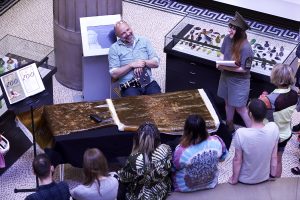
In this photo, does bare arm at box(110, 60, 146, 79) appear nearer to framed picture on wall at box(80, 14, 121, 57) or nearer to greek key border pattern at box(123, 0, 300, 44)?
framed picture on wall at box(80, 14, 121, 57)

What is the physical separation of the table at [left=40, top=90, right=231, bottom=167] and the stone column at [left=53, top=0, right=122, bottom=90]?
1.49 meters

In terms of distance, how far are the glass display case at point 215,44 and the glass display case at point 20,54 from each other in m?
1.49

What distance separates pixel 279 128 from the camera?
640 centimetres

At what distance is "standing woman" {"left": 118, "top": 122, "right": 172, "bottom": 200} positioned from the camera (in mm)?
5562

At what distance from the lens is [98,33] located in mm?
7895

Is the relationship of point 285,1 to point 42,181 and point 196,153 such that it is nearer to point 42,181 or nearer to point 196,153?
point 196,153

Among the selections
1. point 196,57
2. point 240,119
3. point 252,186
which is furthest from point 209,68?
point 252,186

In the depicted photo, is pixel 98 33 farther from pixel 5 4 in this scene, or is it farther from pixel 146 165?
pixel 5 4

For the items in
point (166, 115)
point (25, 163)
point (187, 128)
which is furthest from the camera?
point (25, 163)

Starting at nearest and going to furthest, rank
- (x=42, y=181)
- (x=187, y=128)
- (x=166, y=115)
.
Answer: (x=42, y=181) → (x=187, y=128) → (x=166, y=115)

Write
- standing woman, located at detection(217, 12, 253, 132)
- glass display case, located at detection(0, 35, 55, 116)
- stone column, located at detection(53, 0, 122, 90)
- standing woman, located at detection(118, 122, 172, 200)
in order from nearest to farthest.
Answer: standing woman, located at detection(118, 122, 172, 200), standing woman, located at detection(217, 12, 253, 132), glass display case, located at detection(0, 35, 55, 116), stone column, located at detection(53, 0, 122, 90)

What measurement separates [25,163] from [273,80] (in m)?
2.90

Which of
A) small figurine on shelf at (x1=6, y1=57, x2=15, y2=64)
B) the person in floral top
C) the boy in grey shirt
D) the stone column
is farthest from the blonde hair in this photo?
small figurine on shelf at (x1=6, y1=57, x2=15, y2=64)

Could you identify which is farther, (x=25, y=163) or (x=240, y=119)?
(x=240, y=119)
